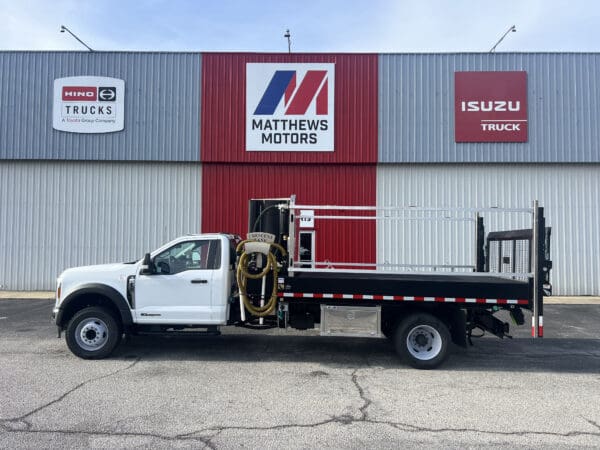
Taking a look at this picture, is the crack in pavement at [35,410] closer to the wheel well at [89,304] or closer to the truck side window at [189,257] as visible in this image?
the wheel well at [89,304]

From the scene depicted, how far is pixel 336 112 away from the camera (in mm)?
15734

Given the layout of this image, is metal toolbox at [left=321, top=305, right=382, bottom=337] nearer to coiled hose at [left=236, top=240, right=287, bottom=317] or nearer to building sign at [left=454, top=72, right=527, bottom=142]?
coiled hose at [left=236, top=240, right=287, bottom=317]

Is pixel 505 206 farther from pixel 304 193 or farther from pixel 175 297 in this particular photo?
pixel 175 297

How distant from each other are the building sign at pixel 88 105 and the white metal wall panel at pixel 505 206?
29.3 feet

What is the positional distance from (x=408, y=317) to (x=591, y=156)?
463 inches

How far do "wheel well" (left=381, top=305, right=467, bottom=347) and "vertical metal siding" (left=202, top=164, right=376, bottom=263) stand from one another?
8069 millimetres

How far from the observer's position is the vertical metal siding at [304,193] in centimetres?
1577

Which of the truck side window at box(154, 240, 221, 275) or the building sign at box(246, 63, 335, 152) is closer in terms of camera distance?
the truck side window at box(154, 240, 221, 275)

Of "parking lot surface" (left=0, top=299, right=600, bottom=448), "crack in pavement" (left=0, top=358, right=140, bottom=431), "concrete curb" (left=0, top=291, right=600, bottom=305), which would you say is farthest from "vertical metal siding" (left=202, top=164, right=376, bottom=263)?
"crack in pavement" (left=0, top=358, right=140, bottom=431)

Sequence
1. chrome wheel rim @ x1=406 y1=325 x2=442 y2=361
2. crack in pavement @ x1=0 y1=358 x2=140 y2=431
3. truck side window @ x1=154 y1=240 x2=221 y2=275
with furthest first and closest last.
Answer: truck side window @ x1=154 y1=240 x2=221 y2=275
chrome wheel rim @ x1=406 y1=325 x2=442 y2=361
crack in pavement @ x1=0 y1=358 x2=140 y2=431

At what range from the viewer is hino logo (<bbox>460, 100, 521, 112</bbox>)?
15633mm

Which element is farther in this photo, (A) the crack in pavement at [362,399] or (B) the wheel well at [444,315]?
(B) the wheel well at [444,315]

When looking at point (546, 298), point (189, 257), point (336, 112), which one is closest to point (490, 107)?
Result: point (336, 112)

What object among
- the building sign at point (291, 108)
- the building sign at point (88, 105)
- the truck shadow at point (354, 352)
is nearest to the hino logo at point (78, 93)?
the building sign at point (88, 105)
